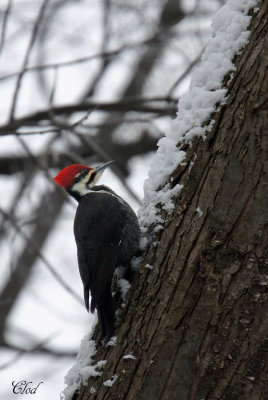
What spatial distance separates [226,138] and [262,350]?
32.4 inches

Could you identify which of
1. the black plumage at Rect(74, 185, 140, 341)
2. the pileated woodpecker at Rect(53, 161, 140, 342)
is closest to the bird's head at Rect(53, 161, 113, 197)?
the pileated woodpecker at Rect(53, 161, 140, 342)

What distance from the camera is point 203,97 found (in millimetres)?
2588

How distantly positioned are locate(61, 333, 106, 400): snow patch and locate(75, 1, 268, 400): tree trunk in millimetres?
44

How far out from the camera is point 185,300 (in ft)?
7.47

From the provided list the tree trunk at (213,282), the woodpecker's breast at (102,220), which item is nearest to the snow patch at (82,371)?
the tree trunk at (213,282)

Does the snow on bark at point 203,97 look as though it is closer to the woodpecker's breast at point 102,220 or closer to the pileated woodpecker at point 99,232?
the pileated woodpecker at point 99,232

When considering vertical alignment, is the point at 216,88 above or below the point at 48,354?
above

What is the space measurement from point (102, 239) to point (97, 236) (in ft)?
0.11

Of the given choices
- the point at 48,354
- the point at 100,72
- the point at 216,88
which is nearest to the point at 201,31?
the point at 100,72

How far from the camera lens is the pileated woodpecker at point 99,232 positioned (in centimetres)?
301

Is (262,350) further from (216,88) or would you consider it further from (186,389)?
(216,88)

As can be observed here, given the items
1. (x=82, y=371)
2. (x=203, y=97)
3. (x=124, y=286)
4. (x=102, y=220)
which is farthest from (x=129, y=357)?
(x=102, y=220)

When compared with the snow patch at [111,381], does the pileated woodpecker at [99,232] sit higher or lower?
higher

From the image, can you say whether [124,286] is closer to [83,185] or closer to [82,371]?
[82,371]
